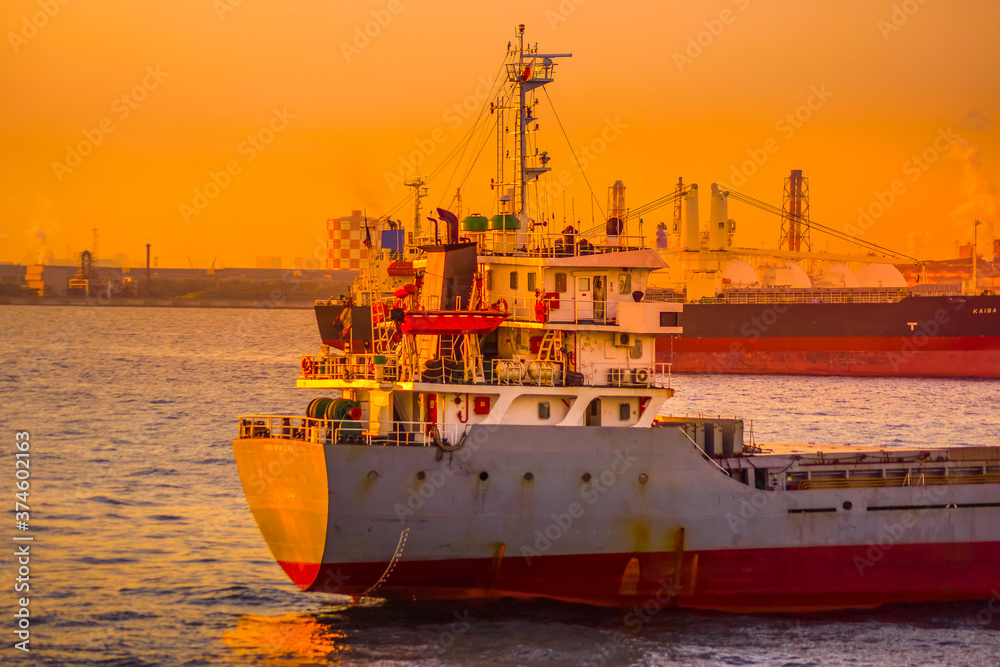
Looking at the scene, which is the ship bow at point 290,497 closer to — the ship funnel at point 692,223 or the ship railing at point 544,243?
the ship railing at point 544,243

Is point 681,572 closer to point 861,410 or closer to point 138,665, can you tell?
point 138,665

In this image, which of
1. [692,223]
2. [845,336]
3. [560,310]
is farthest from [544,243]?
[692,223]

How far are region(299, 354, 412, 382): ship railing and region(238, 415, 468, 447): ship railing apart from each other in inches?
39.3

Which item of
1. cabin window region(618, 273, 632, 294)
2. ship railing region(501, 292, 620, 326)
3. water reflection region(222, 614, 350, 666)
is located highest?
cabin window region(618, 273, 632, 294)

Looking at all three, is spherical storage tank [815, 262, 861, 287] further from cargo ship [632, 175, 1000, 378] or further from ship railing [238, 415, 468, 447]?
ship railing [238, 415, 468, 447]

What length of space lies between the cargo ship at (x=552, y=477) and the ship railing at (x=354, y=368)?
0.04 metres

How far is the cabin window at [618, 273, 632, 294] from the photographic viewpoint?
23.8m

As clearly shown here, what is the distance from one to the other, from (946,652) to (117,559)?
17402mm

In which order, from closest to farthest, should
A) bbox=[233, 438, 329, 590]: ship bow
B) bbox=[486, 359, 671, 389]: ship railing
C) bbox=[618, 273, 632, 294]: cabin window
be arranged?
bbox=[233, 438, 329, 590]: ship bow, bbox=[486, 359, 671, 389]: ship railing, bbox=[618, 273, 632, 294]: cabin window

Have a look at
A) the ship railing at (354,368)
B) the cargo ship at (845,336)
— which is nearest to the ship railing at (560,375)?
the ship railing at (354,368)

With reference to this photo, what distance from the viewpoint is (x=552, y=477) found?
70.9 ft

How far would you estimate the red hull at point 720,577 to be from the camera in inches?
847

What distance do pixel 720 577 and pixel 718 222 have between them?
238ft

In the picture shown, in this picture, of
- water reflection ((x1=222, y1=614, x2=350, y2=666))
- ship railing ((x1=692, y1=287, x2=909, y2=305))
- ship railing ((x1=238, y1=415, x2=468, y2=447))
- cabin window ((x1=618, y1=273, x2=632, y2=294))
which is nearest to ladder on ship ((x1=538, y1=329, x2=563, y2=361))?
cabin window ((x1=618, y1=273, x2=632, y2=294))
